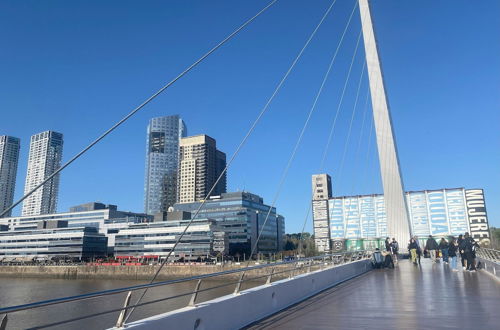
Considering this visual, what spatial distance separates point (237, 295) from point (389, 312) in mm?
3269

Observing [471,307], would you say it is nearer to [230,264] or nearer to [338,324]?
[338,324]

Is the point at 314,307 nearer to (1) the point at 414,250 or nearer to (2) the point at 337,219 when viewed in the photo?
(1) the point at 414,250

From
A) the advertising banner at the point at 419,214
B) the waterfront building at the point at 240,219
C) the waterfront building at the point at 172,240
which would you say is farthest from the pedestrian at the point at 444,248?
the waterfront building at the point at 240,219

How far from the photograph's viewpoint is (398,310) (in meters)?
7.74

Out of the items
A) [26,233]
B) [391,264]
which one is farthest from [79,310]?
[26,233]

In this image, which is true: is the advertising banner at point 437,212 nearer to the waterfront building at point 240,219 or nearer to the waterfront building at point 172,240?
the waterfront building at point 240,219

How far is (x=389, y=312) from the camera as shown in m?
7.55

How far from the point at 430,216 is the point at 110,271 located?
89040 millimetres

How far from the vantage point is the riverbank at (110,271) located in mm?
84875

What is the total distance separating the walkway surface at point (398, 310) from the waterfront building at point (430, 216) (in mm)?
90608

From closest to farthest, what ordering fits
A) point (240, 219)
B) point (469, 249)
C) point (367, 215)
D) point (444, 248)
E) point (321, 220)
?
point (469, 249)
point (444, 248)
point (367, 215)
point (240, 219)
point (321, 220)

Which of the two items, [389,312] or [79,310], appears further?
[79,310]

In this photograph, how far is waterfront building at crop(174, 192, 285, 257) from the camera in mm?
116750

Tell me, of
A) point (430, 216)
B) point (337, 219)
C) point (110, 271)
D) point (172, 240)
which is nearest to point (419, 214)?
point (430, 216)
